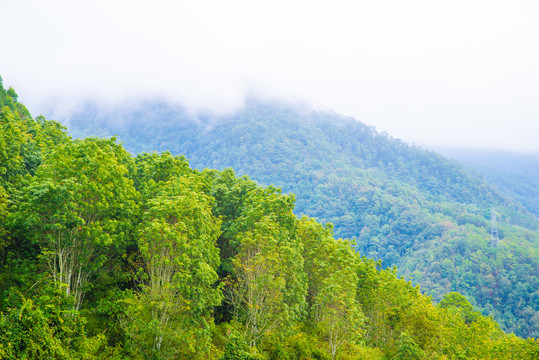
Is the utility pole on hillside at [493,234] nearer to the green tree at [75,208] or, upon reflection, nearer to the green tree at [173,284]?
the green tree at [173,284]

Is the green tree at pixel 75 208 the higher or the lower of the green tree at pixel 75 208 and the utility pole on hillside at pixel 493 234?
the lower

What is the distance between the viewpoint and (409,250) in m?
163

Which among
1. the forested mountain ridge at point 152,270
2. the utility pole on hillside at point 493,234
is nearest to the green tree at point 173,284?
the forested mountain ridge at point 152,270

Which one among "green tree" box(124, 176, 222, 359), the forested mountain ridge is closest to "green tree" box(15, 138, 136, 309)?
the forested mountain ridge

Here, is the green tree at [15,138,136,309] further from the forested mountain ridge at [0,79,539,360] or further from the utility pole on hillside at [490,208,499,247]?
the utility pole on hillside at [490,208,499,247]

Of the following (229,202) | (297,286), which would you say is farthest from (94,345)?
(229,202)

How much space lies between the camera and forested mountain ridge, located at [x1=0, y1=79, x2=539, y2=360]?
50.4 ft

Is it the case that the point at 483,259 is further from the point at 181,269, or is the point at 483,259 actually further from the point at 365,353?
the point at 181,269

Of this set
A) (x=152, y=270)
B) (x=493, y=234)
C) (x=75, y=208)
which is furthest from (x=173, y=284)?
(x=493, y=234)

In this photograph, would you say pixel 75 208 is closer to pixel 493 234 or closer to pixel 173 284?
pixel 173 284

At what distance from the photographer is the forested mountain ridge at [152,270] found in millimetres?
15359

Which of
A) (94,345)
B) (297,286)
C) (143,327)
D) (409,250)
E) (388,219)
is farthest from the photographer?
(388,219)

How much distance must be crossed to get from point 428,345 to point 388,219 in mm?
169286

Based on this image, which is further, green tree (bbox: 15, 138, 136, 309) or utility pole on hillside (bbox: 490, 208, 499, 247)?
utility pole on hillside (bbox: 490, 208, 499, 247)
